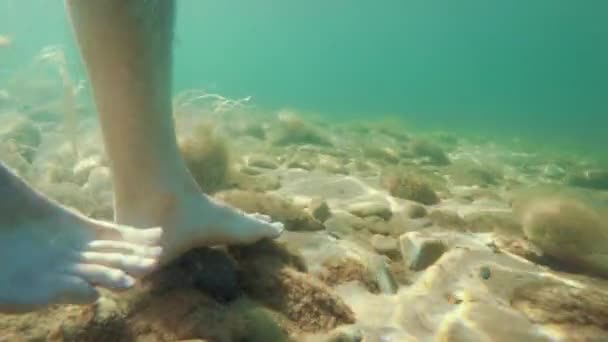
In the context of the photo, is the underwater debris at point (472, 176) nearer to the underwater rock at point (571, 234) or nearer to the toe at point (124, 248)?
the underwater rock at point (571, 234)

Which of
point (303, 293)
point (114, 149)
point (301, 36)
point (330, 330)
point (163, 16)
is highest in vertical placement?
point (301, 36)

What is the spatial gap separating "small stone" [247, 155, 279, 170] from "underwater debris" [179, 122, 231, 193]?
159cm

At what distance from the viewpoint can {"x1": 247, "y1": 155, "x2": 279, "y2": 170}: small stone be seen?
6906mm

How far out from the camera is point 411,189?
5551mm

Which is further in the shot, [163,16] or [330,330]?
[330,330]

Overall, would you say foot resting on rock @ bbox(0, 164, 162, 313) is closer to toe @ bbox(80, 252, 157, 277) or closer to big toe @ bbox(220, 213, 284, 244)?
toe @ bbox(80, 252, 157, 277)

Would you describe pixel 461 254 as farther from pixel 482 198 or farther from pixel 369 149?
pixel 369 149

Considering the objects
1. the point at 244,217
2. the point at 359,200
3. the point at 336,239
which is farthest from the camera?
the point at 359,200

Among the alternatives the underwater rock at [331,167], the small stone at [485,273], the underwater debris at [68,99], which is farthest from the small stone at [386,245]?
A: the underwater debris at [68,99]

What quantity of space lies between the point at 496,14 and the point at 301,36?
55.3 meters

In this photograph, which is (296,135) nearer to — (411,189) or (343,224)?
(411,189)

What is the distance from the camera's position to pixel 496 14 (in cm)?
9256

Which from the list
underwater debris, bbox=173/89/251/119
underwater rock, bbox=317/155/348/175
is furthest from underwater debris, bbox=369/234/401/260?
underwater debris, bbox=173/89/251/119

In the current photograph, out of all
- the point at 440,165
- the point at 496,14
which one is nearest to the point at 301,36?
the point at 496,14
